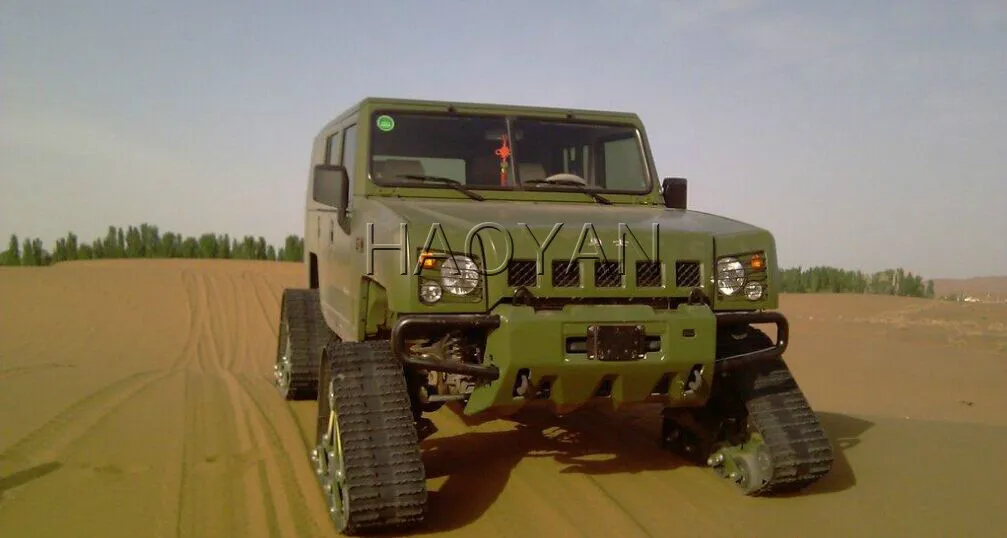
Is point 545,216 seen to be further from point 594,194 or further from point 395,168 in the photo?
point 395,168

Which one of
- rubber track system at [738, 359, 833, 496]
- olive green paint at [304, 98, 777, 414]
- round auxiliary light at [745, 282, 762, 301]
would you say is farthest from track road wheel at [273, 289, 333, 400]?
round auxiliary light at [745, 282, 762, 301]

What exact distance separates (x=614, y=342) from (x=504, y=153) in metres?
2.02

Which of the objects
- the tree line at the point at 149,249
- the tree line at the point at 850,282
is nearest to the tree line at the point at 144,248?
the tree line at the point at 149,249

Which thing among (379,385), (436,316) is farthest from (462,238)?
(379,385)

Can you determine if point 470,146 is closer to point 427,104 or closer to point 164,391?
point 427,104

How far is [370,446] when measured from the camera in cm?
401

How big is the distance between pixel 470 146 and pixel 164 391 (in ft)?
13.8

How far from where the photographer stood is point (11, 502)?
4441 millimetres

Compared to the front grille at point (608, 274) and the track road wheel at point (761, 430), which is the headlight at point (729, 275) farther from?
the front grille at point (608, 274)

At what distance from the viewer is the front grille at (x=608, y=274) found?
4316 mm

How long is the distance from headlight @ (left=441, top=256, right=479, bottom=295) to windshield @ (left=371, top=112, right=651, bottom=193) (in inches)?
53.7

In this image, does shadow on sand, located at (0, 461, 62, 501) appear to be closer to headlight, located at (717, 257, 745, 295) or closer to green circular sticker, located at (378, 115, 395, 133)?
→ green circular sticker, located at (378, 115, 395, 133)

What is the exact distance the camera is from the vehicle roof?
18.5ft

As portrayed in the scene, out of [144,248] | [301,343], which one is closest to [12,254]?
[144,248]
